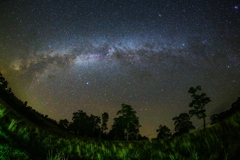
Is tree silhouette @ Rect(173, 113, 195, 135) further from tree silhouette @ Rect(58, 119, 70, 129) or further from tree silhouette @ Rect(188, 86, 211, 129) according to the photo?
tree silhouette @ Rect(58, 119, 70, 129)

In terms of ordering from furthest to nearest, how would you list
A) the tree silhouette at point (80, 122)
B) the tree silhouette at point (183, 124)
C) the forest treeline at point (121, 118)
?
1. the tree silhouette at point (80, 122)
2. the tree silhouette at point (183, 124)
3. the forest treeline at point (121, 118)

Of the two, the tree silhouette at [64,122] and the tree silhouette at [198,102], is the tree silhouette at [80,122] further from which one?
the tree silhouette at [198,102]

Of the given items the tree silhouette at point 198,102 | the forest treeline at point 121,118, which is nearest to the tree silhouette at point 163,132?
the forest treeline at point 121,118

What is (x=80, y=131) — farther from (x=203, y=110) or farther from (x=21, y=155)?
(x=21, y=155)

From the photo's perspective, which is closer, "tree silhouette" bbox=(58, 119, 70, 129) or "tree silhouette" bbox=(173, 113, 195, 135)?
"tree silhouette" bbox=(173, 113, 195, 135)

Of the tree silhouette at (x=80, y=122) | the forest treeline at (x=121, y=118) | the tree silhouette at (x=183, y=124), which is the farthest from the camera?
the tree silhouette at (x=80, y=122)

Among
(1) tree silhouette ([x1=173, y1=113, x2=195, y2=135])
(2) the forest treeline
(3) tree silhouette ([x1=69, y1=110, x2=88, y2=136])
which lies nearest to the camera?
(2) the forest treeline

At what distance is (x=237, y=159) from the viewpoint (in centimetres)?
196

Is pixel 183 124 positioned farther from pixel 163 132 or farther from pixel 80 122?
pixel 80 122

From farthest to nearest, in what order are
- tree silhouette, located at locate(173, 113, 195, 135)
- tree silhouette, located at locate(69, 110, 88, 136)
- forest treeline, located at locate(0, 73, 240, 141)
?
tree silhouette, located at locate(69, 110, 88, 136) → tree silhouette, located at locate(173, 113, 195, 135) → forest treeline, located at locate(0, 73, 240, 141)

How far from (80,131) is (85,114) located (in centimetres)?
671

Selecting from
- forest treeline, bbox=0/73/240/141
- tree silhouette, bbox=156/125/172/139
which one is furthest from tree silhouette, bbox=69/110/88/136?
tree silhouette, bbox=156/125/172/139

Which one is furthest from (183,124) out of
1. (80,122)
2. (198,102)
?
(80,122)

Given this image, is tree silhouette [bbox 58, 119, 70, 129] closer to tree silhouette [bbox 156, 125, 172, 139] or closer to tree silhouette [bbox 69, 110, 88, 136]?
tree silhouette [bbox 69, 110, 88, 136]
